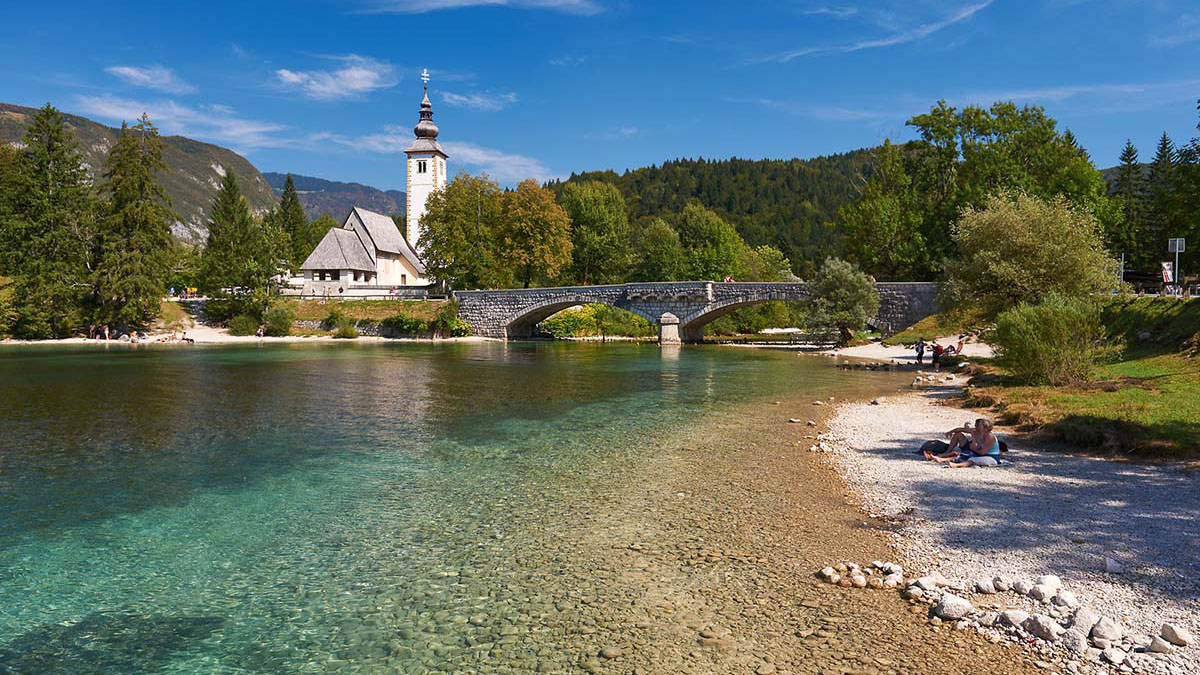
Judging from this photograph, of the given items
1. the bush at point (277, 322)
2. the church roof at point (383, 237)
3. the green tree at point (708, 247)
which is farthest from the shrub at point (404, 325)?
the green tree at point (708, 247)

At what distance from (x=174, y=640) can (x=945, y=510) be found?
9.94m

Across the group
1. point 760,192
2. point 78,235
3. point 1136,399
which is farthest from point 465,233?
point 760,192

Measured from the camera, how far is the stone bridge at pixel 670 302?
55094 millimetres

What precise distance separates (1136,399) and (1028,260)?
17069 millimetres

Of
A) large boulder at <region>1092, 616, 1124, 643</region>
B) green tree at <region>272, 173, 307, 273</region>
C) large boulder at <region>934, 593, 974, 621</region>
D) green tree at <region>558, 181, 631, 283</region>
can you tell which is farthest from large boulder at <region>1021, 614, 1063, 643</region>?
green tree at <region>272, 173, 307, 273</region>

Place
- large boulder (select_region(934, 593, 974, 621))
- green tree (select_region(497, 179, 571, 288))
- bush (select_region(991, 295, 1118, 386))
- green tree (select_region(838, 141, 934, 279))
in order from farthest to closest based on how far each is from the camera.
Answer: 1. green tree (select_region(497, 179, 571, 288))
2. green tree (select_region(838, 141, 934, 279))
3. bush (select_region(991, 295, 1118, 386))
4. large boulder (select_region(934, 593, 974, 621))

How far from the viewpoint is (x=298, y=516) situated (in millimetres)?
10969

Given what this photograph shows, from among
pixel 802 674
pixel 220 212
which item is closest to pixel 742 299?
pixel 802 674

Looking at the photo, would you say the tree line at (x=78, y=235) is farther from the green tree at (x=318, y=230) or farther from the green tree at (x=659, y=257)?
the green tree at (x=659, y=257)

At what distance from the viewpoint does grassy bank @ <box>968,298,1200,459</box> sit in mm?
13695

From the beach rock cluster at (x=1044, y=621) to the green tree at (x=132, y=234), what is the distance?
68392 mm

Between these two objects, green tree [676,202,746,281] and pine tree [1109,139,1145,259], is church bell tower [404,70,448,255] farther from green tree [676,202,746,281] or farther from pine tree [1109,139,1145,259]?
pine tree [1109,139,1145,259]

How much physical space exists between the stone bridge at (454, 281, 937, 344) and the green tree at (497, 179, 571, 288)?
16.7 ft

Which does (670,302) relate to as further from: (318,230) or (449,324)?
(318,230)
